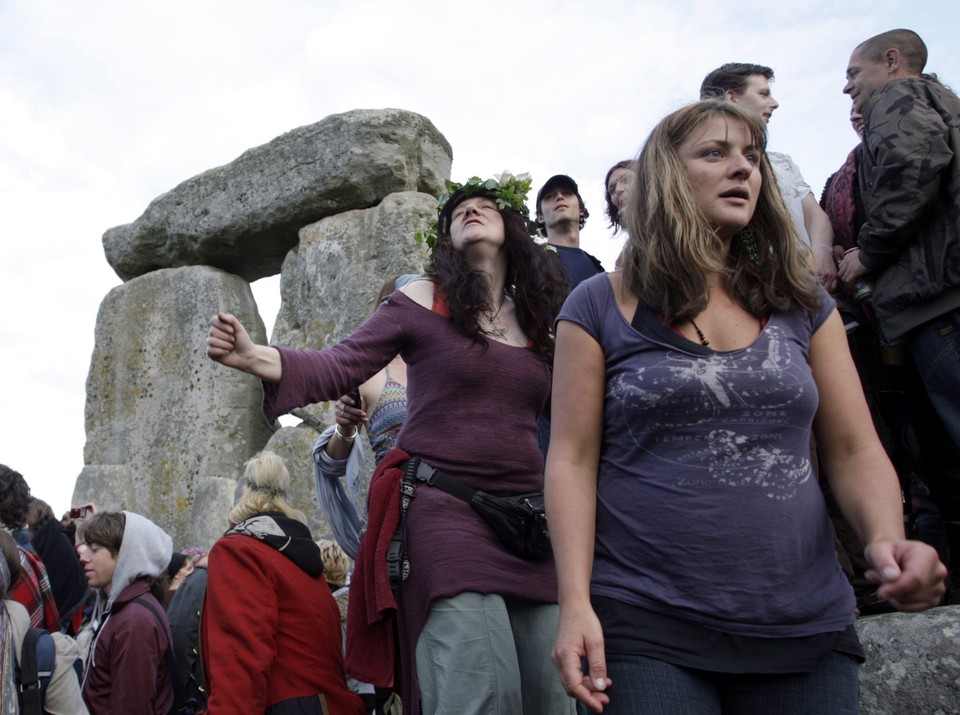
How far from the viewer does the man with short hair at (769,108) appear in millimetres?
3303

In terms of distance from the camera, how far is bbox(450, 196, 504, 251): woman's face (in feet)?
9.14

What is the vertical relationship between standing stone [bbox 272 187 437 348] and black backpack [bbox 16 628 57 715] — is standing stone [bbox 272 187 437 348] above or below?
above

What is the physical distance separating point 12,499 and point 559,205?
2955 mm

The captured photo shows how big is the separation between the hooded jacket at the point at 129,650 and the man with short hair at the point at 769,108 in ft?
9.69

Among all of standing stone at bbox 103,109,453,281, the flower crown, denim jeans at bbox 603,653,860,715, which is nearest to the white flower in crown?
the flower crown

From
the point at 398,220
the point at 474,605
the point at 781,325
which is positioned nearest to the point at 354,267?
the point at 398,220

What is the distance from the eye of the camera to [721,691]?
1503 mm

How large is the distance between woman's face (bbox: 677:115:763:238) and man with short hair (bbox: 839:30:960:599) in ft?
3.52

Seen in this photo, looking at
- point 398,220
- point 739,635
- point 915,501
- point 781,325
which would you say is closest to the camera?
point 739,635

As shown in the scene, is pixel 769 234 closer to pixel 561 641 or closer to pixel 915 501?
pixel 561 641

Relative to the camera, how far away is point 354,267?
637 centimetres

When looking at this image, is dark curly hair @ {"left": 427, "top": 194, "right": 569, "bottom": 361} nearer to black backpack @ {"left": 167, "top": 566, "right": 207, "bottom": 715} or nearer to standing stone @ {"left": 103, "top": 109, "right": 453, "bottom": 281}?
black backpack @ {"left": 167, "top": 566, "right": 207, "bottom": 715}

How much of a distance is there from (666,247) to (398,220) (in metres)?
4.67

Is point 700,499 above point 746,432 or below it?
→ below
